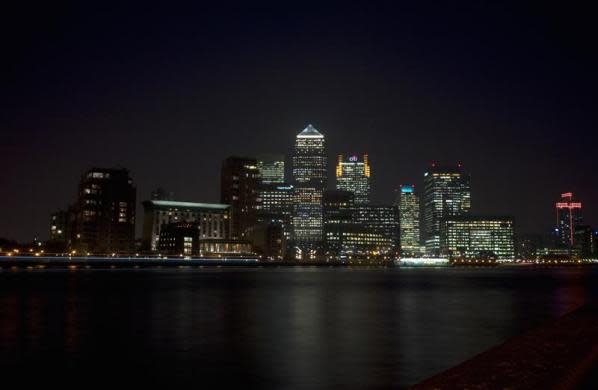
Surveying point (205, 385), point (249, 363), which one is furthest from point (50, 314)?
point (205, 385)

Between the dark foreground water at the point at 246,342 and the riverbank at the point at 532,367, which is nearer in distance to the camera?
the riverbank at the point at 532,367

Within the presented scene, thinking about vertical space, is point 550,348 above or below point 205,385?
above

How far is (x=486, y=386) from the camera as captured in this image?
36.9 feet

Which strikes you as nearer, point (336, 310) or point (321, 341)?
point (321, 341)

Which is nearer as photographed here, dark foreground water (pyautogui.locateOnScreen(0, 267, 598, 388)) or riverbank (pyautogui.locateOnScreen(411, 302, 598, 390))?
riverbank (pyautogui.locateOnScreen(411, 302, 598, 390))

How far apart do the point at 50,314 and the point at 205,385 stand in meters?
27.6

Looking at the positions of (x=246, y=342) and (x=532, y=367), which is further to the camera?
(x=246, y=342)

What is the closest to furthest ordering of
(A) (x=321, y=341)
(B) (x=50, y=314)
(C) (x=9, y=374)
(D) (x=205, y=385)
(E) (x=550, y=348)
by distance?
(E) (x=550, y=348) → (D) (x=205, y=385) → (C) (x=9, y=374) → (A) (x=321, y=341) → (B) (x=50, y=314)

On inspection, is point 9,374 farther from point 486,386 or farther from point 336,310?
point 336,310

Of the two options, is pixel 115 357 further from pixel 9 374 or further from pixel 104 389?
pixel 104 389

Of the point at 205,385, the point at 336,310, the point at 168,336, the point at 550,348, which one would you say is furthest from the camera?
the point at 336,310

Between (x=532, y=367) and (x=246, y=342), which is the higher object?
(x=532, y=367)

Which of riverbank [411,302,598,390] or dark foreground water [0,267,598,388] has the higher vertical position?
riverbank [411,302,598,390]

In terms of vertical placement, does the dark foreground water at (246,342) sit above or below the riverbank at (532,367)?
below
